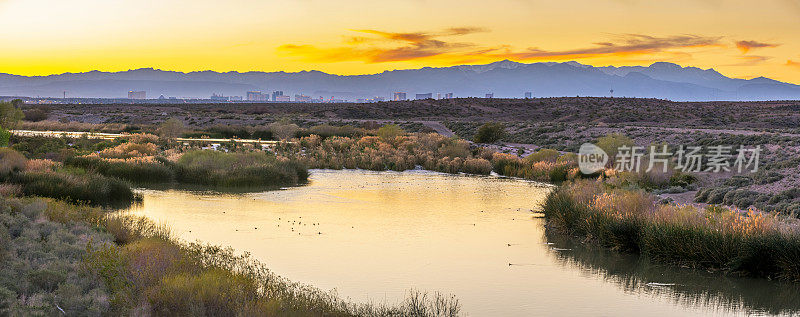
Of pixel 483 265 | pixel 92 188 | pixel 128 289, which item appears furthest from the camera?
pixel 92 188

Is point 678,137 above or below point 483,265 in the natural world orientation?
above

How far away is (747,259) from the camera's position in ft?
48.9

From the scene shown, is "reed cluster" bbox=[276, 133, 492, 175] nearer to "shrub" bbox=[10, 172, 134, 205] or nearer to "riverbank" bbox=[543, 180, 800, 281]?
"shrub" bbox=[10, 172, 134, 205]

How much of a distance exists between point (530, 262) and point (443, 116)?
306 feet

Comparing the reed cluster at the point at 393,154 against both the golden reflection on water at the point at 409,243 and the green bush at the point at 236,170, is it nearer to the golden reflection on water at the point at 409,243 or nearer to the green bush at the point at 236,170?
the green bush at the point at 236,170

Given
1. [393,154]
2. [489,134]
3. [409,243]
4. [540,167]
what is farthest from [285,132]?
[409,243]

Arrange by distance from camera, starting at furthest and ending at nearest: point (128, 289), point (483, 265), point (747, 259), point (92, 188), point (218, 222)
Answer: point (92, 188), point (218, 222), point (483, 265), point (747, 259), point (128, 289)

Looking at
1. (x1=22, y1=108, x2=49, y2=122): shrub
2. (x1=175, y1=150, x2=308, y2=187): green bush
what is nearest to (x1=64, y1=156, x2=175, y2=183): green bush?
(x1=175, y1=150, x2=308, y2=187): green bush

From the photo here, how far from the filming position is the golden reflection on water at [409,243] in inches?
545

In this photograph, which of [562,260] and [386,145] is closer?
[562,260]

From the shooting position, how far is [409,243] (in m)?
18.6

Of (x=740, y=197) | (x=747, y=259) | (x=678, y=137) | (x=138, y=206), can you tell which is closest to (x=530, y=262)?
(x=747, y=259)

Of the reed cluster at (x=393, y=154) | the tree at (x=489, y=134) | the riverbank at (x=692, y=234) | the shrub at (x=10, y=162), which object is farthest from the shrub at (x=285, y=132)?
the riverbank at (x=692, y=234)

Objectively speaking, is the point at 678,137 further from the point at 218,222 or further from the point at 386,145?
the point at 218,222
